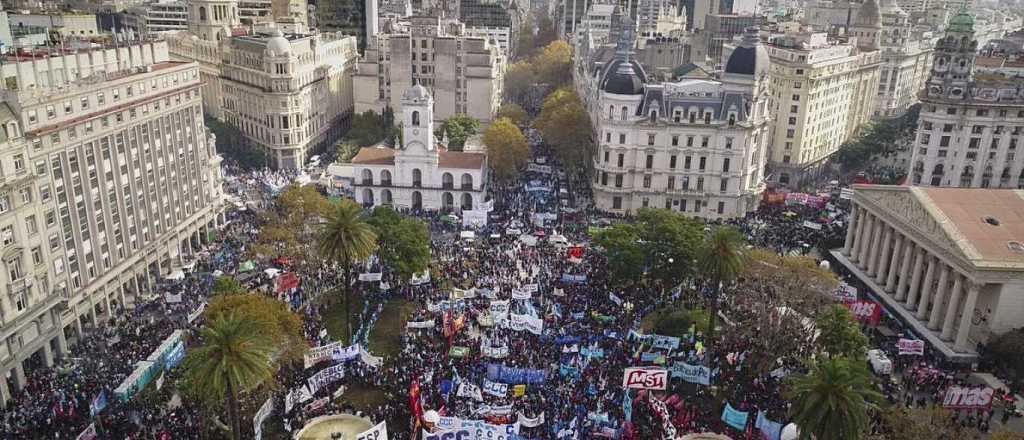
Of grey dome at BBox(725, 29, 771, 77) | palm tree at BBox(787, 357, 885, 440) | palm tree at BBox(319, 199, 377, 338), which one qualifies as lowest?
palm tree at BBox(787, 357, 885, 440)

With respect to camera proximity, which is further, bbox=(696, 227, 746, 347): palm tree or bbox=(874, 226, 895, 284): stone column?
bbox=(874, 226, 895, 284): stone column

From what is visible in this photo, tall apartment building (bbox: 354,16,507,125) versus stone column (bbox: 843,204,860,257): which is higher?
tall apartment building (bbox: 354,16,507,125)

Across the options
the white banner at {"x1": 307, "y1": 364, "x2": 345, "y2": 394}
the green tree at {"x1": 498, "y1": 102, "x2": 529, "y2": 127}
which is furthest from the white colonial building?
the white banner at {"x1": 307, "y1": 364, "x2": 345, "y2": 394}

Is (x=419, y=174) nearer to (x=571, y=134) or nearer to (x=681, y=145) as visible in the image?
(x=571, y=134)

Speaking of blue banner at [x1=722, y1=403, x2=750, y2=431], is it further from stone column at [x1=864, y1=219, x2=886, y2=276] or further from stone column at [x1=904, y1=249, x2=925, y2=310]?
stone column at [x1=864, y1=219, x2=886, y2=276]

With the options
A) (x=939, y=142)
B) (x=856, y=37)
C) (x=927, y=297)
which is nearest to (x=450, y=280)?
(x=927, y=297)

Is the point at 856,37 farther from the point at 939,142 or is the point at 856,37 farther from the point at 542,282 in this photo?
the point at 542,282

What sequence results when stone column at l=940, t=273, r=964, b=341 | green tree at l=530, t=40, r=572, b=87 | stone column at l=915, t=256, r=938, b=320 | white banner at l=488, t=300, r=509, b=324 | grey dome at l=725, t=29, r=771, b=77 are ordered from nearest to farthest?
white banner at l=488, t=300, r=509, b=324, stone column at l=940, t=273, r=964, b=341, stone column at l=915, t=256, r=938, b=320, grey dome at l=725, t=29, r=771, b=77, green tree at l=530, t=40, r=572, b=87
